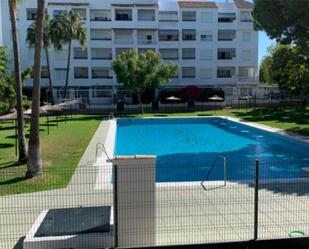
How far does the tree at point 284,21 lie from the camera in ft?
77.3

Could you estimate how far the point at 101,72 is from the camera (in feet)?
209

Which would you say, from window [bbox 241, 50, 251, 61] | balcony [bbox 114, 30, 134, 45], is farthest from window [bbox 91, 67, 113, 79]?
window [bbox 241, 50, 251, 61]

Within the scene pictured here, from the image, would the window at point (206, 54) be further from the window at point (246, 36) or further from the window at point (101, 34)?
the window at point (101, 34)

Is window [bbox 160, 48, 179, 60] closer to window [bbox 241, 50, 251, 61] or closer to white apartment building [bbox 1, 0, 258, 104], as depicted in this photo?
white apartment building [bbox 1, 0, 258, 104]

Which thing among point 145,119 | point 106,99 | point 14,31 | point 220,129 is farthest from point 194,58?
point 14,31

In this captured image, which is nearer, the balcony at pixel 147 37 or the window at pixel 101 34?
the balcony at pixel 147 37

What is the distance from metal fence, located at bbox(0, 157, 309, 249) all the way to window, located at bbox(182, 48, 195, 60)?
167ft

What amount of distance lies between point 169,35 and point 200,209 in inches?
2227

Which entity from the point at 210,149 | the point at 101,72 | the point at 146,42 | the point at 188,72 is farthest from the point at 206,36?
the point at 210,149

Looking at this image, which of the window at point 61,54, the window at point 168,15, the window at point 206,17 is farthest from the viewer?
the window at point 168,15

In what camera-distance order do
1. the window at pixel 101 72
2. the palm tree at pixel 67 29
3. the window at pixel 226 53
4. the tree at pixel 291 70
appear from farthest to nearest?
the window at pixel 226 53
the window at pixel 101 72
the tree at pixel 291 70
the palm tree at pixel 67 29

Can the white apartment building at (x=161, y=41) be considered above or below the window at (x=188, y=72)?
above

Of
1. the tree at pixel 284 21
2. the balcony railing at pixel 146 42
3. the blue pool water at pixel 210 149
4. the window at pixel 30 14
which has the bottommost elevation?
the blue pool water at pixel 210 149

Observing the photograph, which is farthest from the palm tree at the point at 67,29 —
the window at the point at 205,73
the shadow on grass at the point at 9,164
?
the shadow on grass at the point at 9,164
